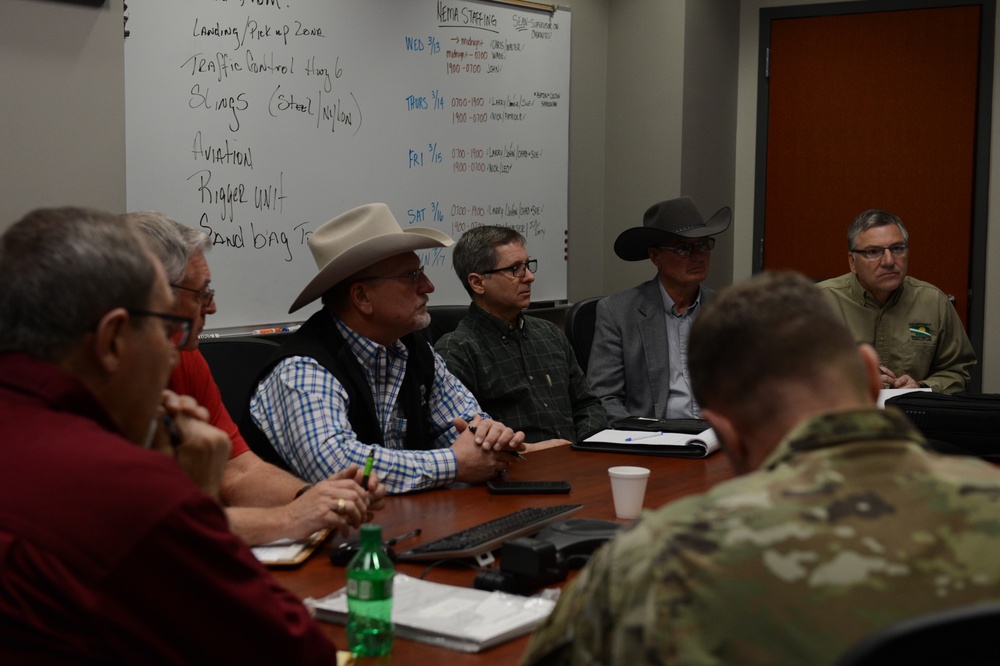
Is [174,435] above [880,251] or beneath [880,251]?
beneath

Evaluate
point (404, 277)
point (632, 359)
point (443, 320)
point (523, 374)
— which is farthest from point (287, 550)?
point (632, 359)

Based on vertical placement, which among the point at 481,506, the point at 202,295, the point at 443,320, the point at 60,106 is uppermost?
the point at 60,106

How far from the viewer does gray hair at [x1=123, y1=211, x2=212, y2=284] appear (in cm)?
233

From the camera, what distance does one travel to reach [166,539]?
1151 millimetres

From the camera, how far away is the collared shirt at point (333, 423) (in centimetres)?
244

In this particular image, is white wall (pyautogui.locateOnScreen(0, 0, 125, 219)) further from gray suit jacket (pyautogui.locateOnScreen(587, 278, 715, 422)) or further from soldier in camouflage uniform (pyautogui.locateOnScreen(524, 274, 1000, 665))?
soldier in camouflage uniform (pyautogui.locateOnScreen(524, 274, 1000, 665))

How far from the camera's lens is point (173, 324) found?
1374 mm

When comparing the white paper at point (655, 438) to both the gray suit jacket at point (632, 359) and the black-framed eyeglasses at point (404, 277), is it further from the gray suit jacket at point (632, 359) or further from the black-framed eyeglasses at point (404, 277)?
the gray suit jacket at point (632, 359)

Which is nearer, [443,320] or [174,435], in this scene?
[174,435]

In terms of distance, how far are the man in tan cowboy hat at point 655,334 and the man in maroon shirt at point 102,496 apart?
9.08ft

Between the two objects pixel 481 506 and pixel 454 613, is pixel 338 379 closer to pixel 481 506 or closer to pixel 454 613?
pixel 481 506

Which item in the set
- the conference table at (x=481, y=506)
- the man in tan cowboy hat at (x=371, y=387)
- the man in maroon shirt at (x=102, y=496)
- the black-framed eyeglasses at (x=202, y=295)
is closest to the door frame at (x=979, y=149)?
the conference table at (x=481, y=506)

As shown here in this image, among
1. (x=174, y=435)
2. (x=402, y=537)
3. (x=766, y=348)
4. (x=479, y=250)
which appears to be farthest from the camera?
(x=479, y=250)

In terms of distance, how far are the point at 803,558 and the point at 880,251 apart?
353 centimetres
